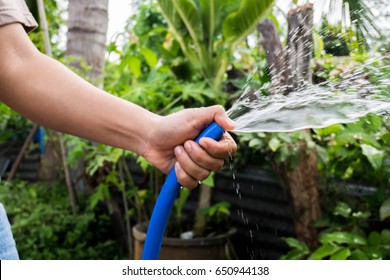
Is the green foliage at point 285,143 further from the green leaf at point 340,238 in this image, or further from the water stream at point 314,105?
the water stream at point 314,105

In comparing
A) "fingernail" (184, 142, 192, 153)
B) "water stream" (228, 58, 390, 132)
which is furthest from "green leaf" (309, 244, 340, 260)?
"fingernail" (184, 142, 192, 153)

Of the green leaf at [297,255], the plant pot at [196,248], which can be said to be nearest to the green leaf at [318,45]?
the green leaf at [297,255]

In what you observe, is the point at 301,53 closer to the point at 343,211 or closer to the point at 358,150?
the point at 358,150

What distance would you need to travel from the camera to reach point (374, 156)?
197cm

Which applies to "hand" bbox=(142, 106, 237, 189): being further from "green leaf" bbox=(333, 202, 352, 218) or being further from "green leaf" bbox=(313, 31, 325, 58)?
"green leaf" bbox=(333, 202, 352, 218)

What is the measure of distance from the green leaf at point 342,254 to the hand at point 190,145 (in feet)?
3.00

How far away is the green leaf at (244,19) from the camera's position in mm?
2670

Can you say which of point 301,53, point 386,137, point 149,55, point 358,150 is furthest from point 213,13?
point 301,53

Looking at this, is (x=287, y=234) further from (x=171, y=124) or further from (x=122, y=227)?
(x=171, y=124)

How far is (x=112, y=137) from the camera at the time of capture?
132 centimetres

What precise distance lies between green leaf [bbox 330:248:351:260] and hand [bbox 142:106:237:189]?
3.00 feet

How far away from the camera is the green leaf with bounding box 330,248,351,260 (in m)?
1.98

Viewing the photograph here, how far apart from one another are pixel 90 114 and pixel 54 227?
2.50m
